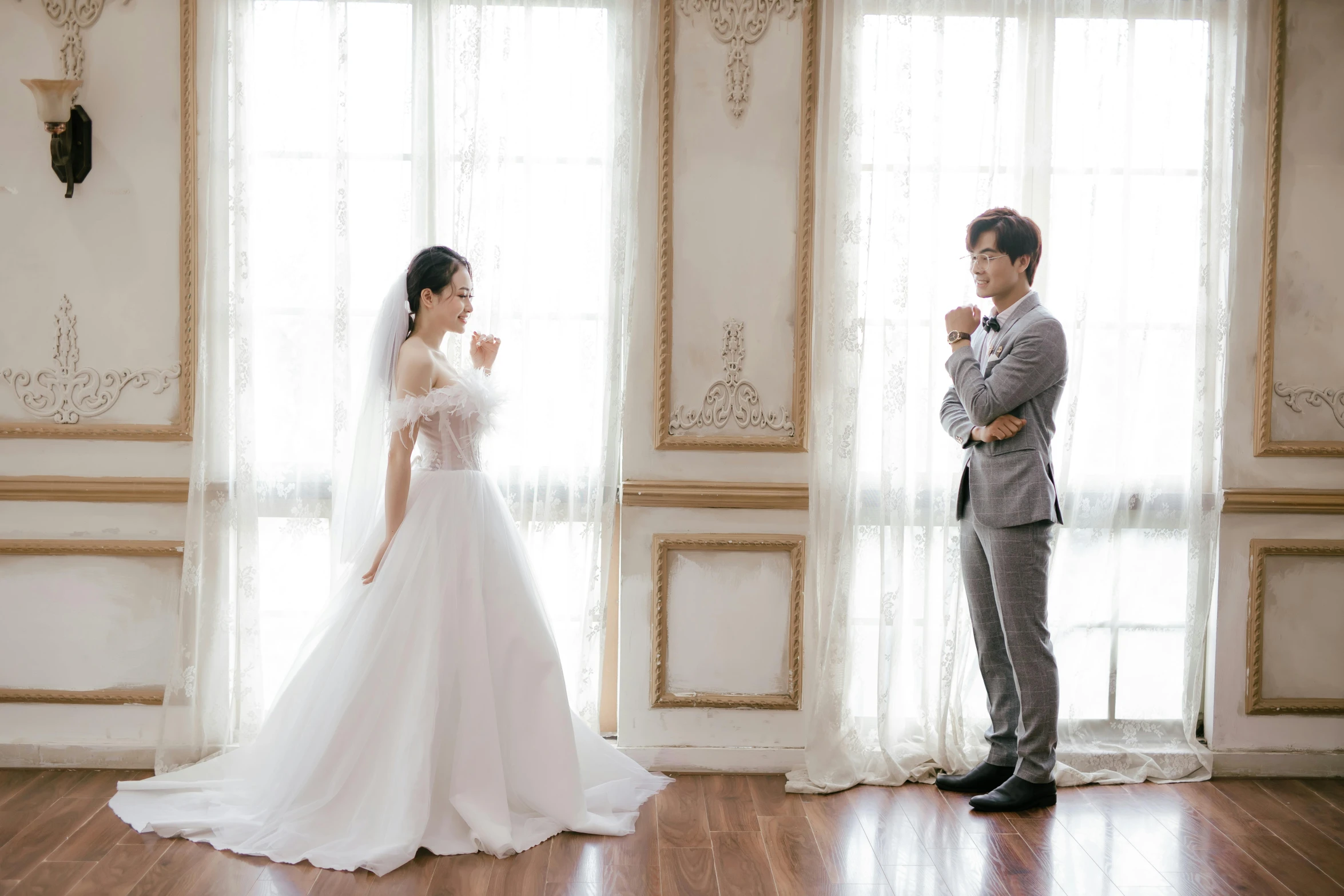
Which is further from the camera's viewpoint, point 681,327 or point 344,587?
point 681,327

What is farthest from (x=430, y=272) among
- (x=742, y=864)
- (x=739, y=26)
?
(x=742, y=864)

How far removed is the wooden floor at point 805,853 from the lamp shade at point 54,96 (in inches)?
81.0

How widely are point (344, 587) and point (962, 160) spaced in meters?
2.32

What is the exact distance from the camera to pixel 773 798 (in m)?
2.92

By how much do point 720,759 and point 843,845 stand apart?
63 cm

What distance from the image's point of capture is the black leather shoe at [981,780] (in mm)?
2918

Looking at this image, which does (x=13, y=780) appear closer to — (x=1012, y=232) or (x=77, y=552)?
(x=77, y=552)

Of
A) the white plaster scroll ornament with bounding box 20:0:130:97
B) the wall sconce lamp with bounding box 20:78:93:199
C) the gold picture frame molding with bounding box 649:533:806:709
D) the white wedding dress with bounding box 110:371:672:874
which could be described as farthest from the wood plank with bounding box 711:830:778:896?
the white plaster scroll ornament with bounding box 20:0:130:97

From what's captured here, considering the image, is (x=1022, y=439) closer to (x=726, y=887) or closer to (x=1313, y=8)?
(x=726, y=887)

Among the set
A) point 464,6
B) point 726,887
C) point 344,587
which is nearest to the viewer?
point 726,887

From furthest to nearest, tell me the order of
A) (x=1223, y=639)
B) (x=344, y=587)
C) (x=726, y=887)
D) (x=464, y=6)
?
1. (x=1223, y=639)
2. (x=464, y=6)
3. (x=344, y=587)
4. (x=726, y=887)

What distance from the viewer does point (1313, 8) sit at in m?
3.11

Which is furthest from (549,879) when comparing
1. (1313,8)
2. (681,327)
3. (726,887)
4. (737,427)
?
(1313,8)

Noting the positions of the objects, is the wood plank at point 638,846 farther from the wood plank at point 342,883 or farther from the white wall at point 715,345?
the wood plank at point 342,883
